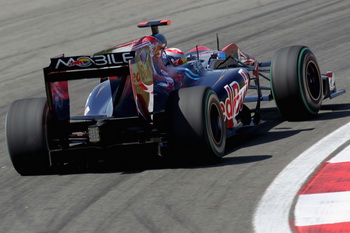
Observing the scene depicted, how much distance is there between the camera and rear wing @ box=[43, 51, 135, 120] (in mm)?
7809

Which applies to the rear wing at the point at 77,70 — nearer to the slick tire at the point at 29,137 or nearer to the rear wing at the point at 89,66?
the rear wing at the point at 89,66

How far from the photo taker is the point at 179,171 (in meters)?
7.84

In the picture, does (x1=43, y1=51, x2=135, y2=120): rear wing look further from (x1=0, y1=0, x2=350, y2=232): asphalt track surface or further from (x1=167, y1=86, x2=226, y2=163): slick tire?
(x1=0, y1=0, x2=350, y2=232): asphalt track surface

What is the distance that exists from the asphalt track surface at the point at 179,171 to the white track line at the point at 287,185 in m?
0.08

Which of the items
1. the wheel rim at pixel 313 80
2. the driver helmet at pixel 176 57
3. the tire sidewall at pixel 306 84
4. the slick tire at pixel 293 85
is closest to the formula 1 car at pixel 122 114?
the driver helmet at pixel 176 57

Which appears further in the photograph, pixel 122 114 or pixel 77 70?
pixel 122 114

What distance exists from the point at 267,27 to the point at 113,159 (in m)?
10.3

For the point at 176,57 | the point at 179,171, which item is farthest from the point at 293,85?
the point at 179,171

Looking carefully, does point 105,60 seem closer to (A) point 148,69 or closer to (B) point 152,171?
(A) point 148,69

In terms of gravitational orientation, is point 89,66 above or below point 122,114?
above

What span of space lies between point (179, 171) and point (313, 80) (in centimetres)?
291

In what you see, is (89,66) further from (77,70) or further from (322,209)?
(322,209)

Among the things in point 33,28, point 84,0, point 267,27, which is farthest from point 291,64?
point 84,0

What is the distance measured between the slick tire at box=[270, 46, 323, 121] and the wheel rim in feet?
0.27
